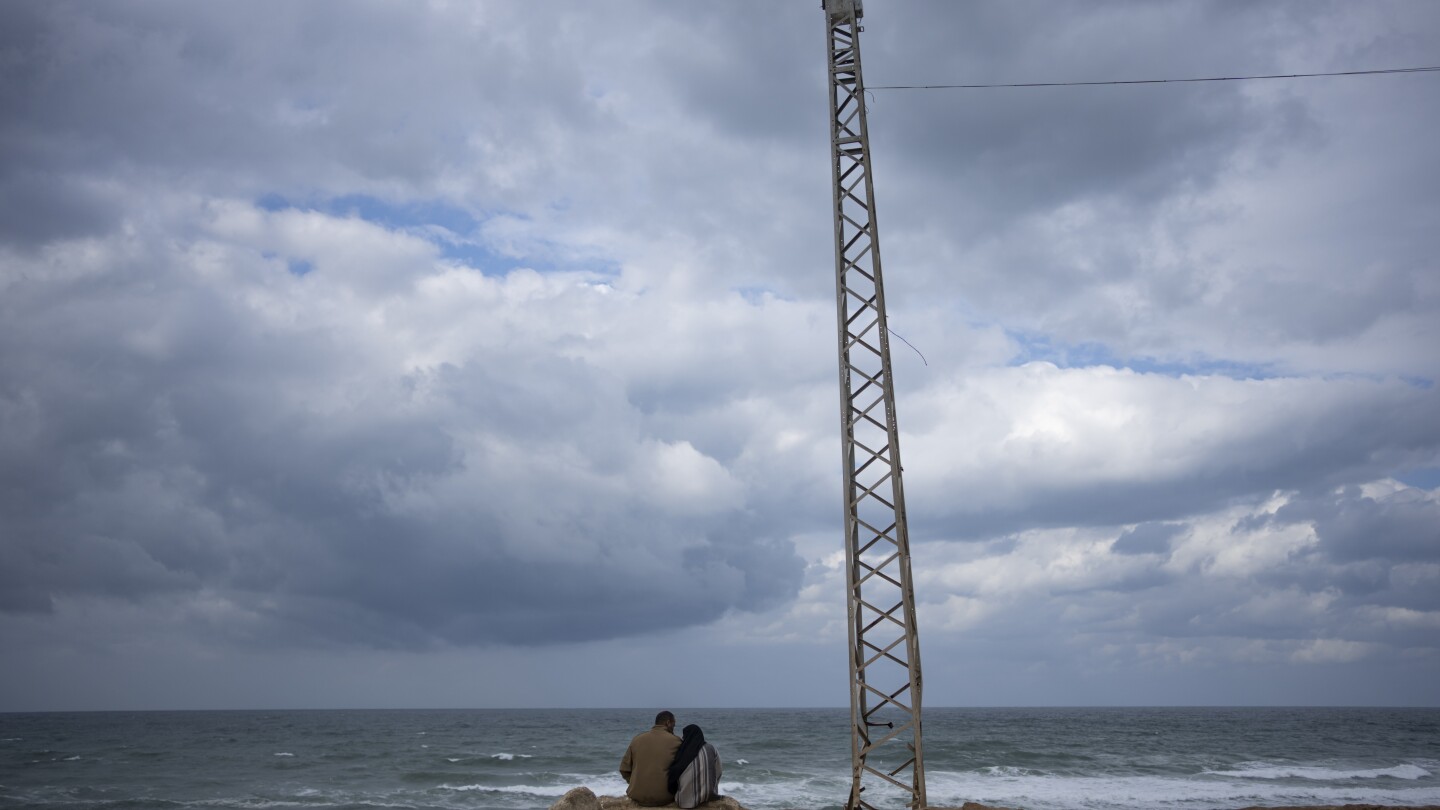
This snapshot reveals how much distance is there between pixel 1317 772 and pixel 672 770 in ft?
108

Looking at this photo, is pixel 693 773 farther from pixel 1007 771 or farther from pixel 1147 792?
pixel 1007 771

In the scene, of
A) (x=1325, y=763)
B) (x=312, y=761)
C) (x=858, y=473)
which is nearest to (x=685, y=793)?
(x=858, y=473)

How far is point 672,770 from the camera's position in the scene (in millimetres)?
7871

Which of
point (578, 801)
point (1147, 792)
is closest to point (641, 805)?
point (578, 801)

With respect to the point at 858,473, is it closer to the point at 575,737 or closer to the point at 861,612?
the point at 861,612

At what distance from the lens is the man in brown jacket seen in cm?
792

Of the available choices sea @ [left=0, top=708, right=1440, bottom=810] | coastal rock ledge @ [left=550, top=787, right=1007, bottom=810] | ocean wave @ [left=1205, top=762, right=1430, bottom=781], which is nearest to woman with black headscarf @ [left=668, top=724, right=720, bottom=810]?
coastal rock ledge @ [left=550, top=787, right=1007, bottom=810]

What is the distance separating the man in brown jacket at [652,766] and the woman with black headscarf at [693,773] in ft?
0.25

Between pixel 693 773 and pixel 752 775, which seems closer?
pixel 693 773

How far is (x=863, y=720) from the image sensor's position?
33.4 ft

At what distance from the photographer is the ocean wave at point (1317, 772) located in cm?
2991

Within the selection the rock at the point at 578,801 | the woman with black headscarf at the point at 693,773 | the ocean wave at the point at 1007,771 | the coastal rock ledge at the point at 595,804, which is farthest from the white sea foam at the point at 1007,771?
the rock at the point at 578,801

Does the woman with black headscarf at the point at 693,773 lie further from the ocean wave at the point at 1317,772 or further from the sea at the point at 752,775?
the ocean wave at the point at 1317,772

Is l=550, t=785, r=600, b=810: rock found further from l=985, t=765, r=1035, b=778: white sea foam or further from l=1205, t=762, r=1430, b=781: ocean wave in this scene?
l=1205, t=762, r=1430, b=781: ocean wave
